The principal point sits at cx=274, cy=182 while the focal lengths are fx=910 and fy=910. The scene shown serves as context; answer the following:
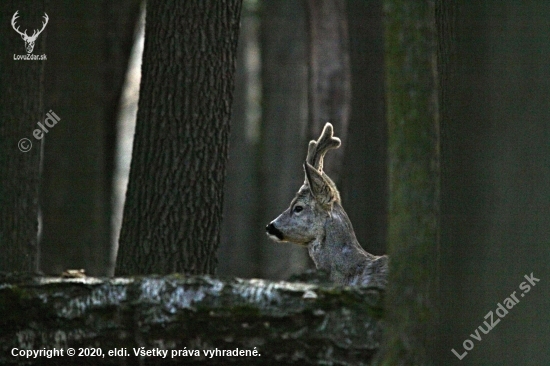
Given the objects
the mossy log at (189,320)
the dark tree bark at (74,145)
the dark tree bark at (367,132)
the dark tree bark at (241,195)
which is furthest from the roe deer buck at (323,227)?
the dark tree bark at (241,195)

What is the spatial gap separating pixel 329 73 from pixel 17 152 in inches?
232

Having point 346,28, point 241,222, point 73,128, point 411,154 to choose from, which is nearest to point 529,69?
point 411,154

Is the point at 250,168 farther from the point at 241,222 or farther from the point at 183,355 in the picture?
the point at 183,355

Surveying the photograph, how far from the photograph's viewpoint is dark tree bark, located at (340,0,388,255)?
1218cm

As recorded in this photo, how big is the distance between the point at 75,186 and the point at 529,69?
8439 mm

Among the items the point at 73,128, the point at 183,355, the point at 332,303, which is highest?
the point at 73,128

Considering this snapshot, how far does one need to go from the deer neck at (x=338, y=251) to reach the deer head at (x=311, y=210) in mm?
68

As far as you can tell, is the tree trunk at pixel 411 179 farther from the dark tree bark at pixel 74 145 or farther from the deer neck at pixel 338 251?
the dark tree bark at pixel 74 145

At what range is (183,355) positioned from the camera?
5914 mm

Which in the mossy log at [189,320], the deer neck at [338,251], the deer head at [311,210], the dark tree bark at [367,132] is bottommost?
the mossy log at [189,320]

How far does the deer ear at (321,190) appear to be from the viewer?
8.25m

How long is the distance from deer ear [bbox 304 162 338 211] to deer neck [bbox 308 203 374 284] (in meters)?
0.08

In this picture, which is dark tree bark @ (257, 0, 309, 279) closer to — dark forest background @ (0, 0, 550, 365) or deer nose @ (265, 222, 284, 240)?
deer nose @ (265, 222, 284, 240)

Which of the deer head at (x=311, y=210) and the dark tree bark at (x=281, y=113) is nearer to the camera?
the deer head at (x=311, y=210)
